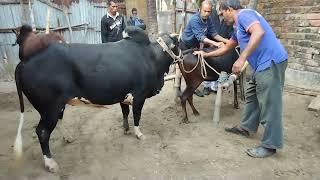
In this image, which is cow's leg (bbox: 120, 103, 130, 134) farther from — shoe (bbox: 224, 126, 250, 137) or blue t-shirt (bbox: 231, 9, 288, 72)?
blue t-shirt (bbox: 231, 9, 288, 72)

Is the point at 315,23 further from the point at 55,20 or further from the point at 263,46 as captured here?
the point at 55,20

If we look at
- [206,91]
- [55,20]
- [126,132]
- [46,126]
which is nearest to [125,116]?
[126,132]

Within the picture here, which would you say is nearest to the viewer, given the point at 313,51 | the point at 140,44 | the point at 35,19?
the point at 140,44

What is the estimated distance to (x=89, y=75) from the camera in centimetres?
438

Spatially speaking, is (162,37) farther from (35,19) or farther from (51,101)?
(35,19)

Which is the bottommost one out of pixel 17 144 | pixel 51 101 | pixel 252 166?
pixel 252 166

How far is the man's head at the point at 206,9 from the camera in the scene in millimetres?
5824

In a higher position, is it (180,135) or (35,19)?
(35,19)

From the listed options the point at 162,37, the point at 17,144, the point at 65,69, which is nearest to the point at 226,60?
the point at 162,37

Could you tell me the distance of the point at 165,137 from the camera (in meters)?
5.40

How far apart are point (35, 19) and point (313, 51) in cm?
765

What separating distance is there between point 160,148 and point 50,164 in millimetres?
1495

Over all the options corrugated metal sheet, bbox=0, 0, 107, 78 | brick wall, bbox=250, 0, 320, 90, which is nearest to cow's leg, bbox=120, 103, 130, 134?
brick wall, bbox=250, 0, 320, 90

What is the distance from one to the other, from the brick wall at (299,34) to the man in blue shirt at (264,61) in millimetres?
3182
